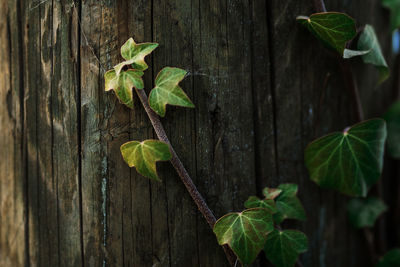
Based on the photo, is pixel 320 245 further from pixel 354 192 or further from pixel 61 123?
pixel 61 123

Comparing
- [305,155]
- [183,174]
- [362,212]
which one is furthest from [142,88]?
[362,212]

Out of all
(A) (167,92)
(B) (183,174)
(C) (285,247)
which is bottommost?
(C) (285,247)

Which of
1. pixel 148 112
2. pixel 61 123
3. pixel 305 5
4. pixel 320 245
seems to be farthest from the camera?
pixel 320 245

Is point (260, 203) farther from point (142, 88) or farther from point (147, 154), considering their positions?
point (142, 88)

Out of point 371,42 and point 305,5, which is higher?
point 305,5

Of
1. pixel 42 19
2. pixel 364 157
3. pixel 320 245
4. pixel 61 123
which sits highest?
pixel 42 19

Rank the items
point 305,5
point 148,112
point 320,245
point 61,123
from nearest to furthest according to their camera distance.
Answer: point 148,112 < point 61,123 < point 305,5 < point 320,245

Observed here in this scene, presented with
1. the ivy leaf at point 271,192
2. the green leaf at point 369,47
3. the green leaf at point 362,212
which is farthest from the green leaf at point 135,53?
the green leaf at point 362,212

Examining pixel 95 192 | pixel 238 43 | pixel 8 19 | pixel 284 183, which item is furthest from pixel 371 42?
pixel 8 19
